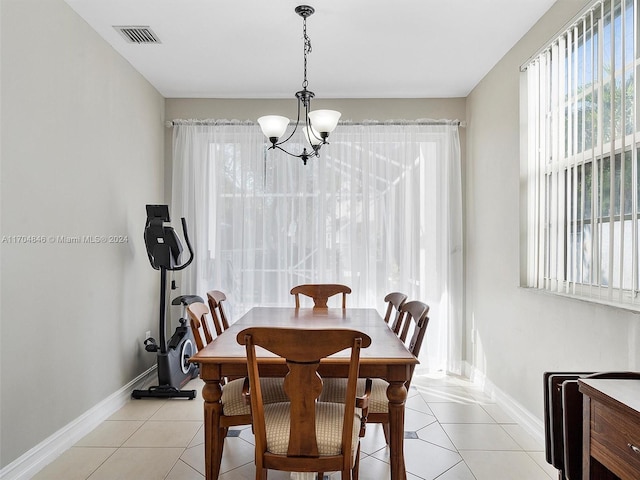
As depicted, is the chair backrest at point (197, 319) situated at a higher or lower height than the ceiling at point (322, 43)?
lower

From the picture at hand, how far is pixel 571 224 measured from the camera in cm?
281

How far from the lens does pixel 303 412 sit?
1836 mm

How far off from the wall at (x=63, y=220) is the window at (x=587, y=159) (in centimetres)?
298

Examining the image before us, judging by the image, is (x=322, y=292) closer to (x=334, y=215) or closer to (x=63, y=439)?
(x=334, y=215)

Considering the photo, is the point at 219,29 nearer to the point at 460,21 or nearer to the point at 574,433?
the point at 460,21

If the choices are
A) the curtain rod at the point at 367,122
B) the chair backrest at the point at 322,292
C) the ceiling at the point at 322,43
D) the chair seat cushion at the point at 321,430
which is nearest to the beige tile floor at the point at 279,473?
the chair seat cushion at the point at 321,430

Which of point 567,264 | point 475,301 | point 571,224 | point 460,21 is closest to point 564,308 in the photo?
point 567,264

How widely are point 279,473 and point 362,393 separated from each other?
2.06ft

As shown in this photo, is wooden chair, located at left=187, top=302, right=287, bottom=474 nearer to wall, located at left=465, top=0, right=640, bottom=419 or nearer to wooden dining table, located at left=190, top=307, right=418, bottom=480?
wooden dining table, located at left=190, top=307, right=418, bottom=480

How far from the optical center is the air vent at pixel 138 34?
131 inches

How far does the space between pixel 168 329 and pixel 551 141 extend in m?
3.68

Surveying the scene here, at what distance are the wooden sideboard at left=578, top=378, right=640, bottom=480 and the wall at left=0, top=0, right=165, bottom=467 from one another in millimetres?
2563

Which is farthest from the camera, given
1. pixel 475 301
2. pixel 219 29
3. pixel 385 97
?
pixel 385 97

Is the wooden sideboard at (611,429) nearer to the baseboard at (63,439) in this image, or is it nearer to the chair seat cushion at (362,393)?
the chair seat cushion at (362,393)
